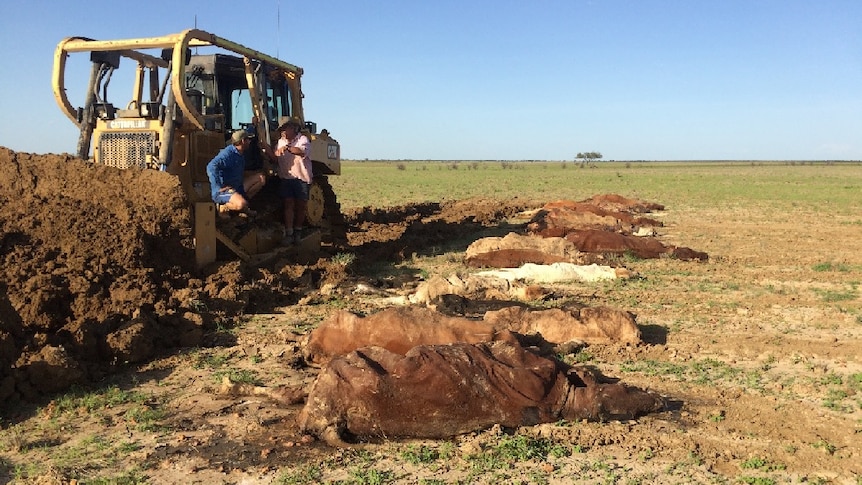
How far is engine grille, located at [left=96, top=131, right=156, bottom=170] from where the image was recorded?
8398mm

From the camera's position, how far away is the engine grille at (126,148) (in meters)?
8.40

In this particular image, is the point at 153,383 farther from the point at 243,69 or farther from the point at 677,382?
the point at 243,69

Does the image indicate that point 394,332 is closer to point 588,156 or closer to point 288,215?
point 288,215

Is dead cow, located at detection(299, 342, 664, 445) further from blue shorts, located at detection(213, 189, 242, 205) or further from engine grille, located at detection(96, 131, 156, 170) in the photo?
engine grille, located at detection(96, 131, 156, 170)

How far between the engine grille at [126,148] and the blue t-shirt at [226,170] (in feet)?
2.40

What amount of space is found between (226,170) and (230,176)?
11 centimetres

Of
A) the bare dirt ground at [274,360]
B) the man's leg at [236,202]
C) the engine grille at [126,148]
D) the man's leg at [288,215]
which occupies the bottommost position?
the bare dirt ground at [274,360]

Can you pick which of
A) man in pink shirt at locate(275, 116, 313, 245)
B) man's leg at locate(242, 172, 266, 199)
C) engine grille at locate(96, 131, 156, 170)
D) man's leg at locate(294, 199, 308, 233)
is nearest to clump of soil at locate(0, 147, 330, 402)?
engine grille at locate(96, 131, 156, 170)

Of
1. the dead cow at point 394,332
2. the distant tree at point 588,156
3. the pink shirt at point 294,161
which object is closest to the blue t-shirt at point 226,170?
the pink shirt at point 294,161

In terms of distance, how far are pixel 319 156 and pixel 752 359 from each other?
7.66m

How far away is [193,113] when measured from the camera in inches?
328

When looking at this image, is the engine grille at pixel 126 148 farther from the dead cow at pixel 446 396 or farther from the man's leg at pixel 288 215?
the dead cow at pixel 446 396

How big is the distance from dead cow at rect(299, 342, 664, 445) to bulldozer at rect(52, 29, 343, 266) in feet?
13.6

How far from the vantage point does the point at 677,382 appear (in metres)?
5.21
